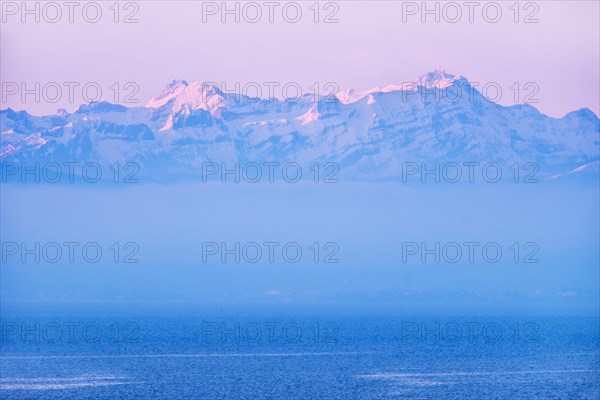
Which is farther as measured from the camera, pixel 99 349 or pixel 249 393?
pixel 99 349

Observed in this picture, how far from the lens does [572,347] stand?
173 metres

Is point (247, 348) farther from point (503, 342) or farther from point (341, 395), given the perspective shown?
point (341, 395)

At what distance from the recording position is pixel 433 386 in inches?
3792

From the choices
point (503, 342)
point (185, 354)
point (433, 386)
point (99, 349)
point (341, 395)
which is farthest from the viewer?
point (503, 342)

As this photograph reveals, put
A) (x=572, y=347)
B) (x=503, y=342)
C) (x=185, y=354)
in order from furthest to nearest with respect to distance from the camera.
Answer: (x=503, y=342)
(x=572, y=347)
(x=185, y=354)

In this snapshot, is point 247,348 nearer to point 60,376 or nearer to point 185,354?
point 185,354

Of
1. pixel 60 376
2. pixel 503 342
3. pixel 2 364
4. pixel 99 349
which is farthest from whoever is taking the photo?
pixel 503 342

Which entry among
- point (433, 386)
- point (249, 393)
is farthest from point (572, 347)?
point (249, 393)

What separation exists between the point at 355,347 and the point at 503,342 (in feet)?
146

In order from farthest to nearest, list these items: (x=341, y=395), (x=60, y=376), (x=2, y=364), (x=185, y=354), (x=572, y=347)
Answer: (x=572, y=347) → (x=185, y=354) → (x=2, y=364) → (x=60, y=376) → (x=341, y=395)

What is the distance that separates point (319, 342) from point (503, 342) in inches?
1524

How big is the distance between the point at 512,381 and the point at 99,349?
6933 cm

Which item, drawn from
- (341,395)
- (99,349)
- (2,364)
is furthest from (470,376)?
(99,349)

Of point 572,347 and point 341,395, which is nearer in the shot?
point 341,395
